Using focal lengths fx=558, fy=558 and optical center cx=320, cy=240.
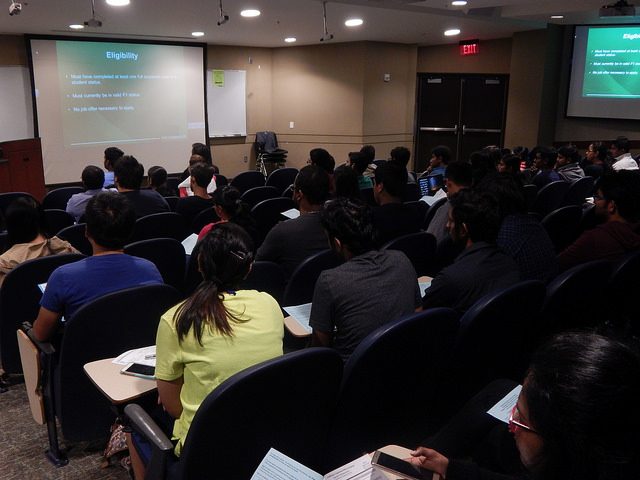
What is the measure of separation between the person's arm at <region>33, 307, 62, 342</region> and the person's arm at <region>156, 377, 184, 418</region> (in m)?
0.82

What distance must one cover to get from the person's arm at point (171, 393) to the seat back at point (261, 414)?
0.31 metres

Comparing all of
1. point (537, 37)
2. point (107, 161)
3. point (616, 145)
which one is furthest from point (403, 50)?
point (107, 161)

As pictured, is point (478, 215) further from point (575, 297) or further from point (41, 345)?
point (41, 345)

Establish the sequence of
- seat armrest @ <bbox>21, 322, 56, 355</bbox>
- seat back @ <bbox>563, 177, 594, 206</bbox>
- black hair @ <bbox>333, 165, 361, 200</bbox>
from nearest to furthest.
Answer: seat armrest @ <bbox>21, 322, 56, 355</bbox>, black hair @ <bbox>333, 165, 361, 200</bbox>, seat back @ <bbox>563, 177, 594, 206</bbox>

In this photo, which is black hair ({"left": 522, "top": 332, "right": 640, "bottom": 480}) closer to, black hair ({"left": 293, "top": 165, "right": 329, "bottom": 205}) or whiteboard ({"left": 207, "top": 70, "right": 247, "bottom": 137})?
black hair ({"left": 293, "top": 165, "right": 329, "bottom": 205})

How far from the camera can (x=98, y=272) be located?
2.40 metres

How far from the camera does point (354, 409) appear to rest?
1888 mm

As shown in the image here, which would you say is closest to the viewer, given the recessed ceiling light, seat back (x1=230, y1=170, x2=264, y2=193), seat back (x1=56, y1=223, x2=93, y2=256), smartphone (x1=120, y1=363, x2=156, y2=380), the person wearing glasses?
the person wearing glasses

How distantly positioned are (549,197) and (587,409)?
5.35 m

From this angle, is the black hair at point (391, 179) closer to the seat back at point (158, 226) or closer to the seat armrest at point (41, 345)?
the seat back at point (158, 226)

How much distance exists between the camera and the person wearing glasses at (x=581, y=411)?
0.95 metres

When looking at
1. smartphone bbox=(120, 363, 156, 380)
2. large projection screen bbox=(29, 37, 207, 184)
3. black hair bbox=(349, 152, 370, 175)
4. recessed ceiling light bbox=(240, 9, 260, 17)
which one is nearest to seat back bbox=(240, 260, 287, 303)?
smartphone bbox=(120, 363, 156, 380)

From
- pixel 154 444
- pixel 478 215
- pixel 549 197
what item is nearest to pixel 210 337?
pixel 154 444

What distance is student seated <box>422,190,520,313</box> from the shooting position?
2.49 m
